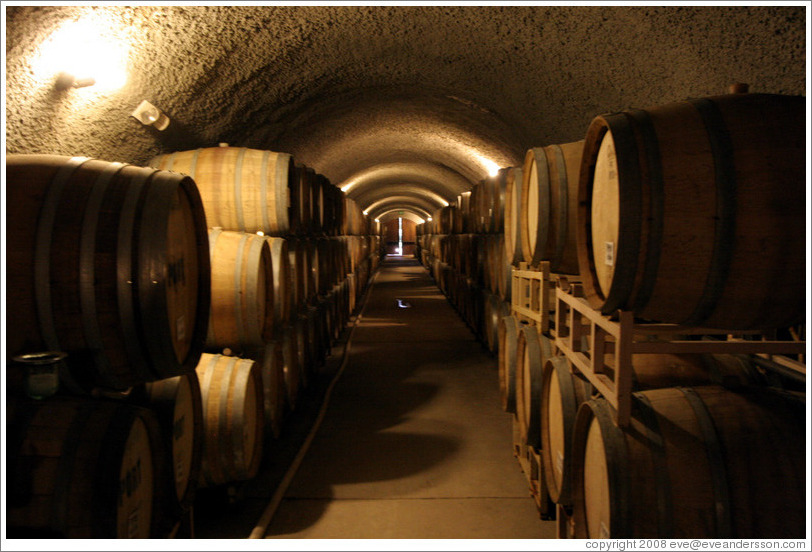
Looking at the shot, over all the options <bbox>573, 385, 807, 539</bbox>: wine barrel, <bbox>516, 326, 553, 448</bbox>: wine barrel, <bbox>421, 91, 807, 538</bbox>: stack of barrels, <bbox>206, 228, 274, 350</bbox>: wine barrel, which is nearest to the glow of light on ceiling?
<bbox>206, 228, 274, 350</bbox>: wine barrel

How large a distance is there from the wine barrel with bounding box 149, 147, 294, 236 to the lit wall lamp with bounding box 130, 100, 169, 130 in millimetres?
343

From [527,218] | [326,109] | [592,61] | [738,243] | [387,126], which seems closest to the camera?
[738,243]

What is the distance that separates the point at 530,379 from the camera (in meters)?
3.21

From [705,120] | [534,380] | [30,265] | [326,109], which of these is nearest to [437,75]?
[326,109]

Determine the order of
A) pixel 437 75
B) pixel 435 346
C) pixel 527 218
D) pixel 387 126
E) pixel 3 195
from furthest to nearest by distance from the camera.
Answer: pixel 387 126
pixel 435 346
pixel 437 75
pixel 527 218
pixel 3 195

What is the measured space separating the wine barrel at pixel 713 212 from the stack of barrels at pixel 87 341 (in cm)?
170

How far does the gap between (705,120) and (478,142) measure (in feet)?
22.3

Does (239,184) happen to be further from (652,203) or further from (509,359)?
(652,203)

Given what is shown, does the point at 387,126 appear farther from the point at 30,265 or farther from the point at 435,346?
the point at 30,265

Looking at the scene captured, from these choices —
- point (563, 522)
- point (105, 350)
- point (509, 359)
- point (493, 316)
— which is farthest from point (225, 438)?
point (493, 316)

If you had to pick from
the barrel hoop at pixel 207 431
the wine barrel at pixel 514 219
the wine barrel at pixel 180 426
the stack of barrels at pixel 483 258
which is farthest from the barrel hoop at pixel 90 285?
the stack of barrels at pixel 483 258

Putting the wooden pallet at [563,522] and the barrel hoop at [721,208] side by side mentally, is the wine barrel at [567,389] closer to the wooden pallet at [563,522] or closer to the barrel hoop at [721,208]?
the wooden pallet at [563,522]

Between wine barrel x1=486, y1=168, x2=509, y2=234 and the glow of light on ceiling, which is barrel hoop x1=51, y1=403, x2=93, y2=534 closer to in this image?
the glow of light on ceiling

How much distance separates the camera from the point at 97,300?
1876 mm
